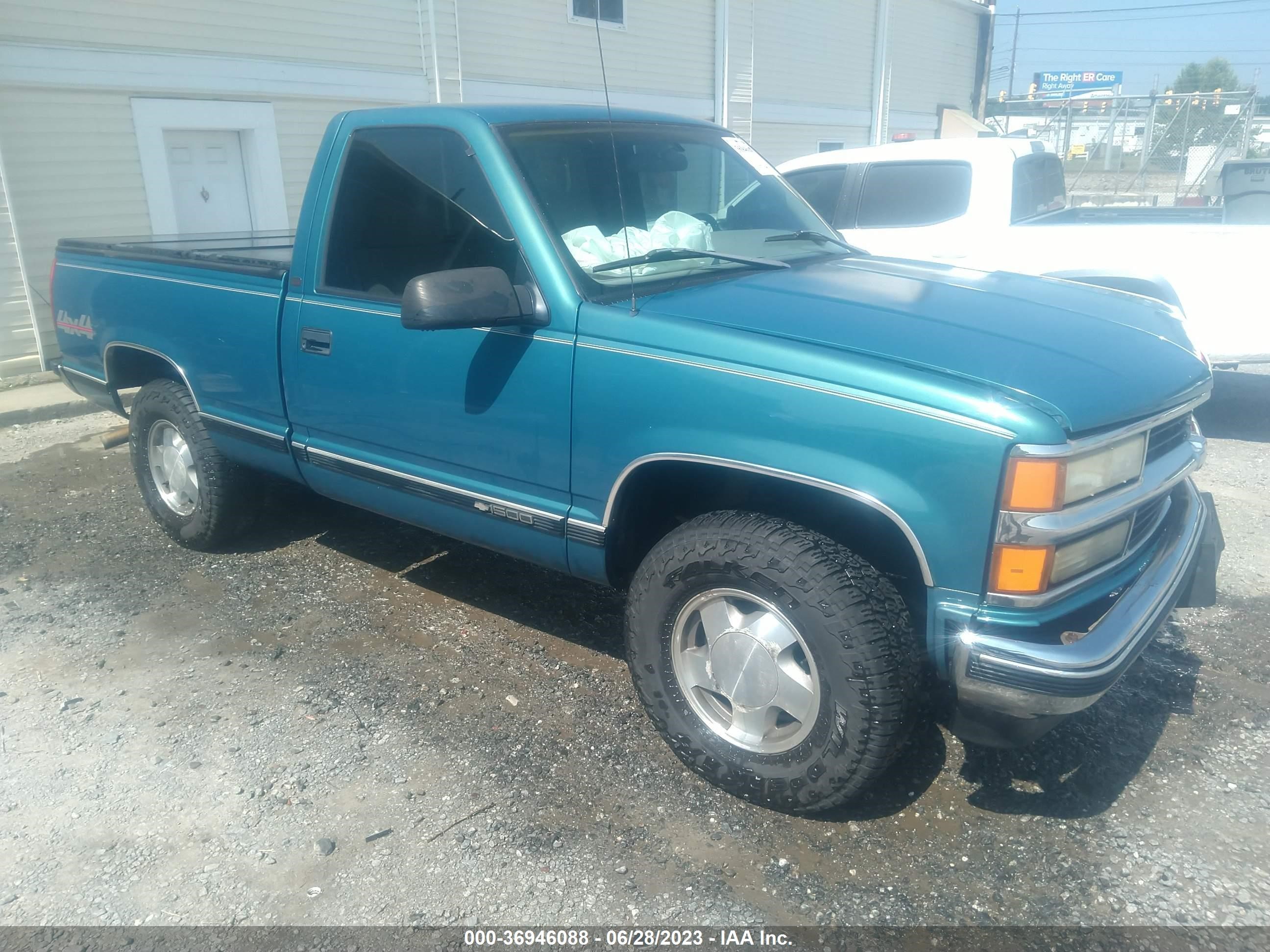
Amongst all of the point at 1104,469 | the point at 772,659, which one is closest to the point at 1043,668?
the point at 1104,469

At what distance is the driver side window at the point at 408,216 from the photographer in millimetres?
3293

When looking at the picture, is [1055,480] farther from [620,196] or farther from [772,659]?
[620,196]

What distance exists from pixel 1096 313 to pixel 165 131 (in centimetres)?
876

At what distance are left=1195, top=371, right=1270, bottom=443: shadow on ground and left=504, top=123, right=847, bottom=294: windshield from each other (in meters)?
4.18

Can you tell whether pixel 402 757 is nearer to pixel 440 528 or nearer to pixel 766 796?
pixel 440 528

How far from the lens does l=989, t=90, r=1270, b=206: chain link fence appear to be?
18.3m

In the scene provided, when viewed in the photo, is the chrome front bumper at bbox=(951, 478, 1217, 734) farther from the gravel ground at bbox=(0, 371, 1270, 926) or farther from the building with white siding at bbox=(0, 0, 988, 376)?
the building with white siding at bbox=(0, 0, 988, 376)

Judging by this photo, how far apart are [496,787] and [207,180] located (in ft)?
27.7

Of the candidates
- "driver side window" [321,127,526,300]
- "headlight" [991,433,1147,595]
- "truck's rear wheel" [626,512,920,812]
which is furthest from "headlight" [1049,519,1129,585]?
"driver side window" [321,127,526,300]

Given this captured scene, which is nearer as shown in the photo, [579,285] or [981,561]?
[981,561]

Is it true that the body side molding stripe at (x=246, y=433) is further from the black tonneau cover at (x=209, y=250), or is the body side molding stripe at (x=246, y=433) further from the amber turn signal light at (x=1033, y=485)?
the amber turn signal light at (x=1033, y=485)

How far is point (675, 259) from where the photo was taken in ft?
10.5

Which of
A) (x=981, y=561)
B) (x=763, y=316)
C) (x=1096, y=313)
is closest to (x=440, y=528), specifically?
(x=763, y=316)

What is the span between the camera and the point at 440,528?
140 inches
